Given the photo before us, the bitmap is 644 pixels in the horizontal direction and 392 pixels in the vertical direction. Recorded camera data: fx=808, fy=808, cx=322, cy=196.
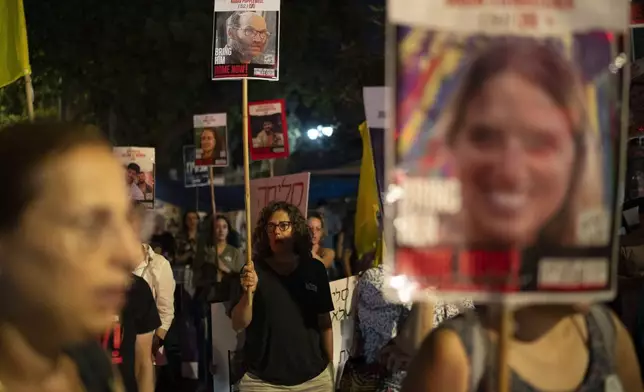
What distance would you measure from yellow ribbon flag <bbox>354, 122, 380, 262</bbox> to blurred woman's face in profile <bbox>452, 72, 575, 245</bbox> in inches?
167

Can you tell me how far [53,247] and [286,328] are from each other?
3.48 m

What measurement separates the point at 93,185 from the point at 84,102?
13.5m

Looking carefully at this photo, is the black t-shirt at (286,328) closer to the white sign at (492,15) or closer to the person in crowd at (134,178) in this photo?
the person in crowd at (134,178)

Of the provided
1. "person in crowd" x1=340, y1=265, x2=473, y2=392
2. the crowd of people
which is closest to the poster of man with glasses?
"person in crowd" x1=340, y1=265, x2=473, y2=392

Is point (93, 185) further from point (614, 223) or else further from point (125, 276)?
point (614, 223)

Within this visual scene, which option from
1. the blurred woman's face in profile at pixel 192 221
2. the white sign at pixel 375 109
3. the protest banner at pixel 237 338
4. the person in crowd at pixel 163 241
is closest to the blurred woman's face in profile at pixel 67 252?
the white sign at pixel 375 109

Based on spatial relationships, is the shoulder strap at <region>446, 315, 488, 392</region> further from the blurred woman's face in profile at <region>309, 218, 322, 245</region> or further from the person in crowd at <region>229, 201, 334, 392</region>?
the blurred woman's face in profile at <region>309, 218, 322, 245</region>

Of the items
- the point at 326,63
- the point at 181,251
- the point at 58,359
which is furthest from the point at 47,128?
the point at 326,63

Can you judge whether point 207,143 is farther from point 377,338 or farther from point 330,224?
point 330,224

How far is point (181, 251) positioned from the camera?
9.98 m

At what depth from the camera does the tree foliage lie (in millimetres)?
13352

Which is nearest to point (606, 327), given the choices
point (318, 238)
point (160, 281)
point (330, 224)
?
point (160, 281)

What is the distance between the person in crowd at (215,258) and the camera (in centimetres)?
817

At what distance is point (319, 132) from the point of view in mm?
16578
